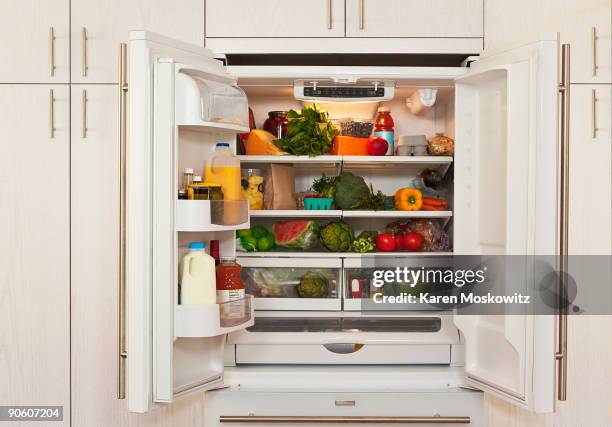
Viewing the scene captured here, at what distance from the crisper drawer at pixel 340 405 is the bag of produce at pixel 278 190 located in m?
0.65

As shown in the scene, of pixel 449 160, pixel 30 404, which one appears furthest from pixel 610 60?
pixel 30 404

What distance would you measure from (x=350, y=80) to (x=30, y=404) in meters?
1.48

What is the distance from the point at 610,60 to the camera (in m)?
2.02

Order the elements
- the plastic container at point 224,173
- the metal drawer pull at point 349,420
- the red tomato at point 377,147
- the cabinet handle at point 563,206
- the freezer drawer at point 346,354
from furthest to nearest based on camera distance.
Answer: the red tomato at point 377,147
the freezer drawer at point 346,354
the metal drawer pull at point 349,420
the plastic container at point 224,173
the cabinet handle at point 563,206

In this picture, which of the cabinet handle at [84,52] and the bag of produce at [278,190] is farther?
the bag of produce at [278,190]

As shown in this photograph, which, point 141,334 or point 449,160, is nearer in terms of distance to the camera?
point 141,334

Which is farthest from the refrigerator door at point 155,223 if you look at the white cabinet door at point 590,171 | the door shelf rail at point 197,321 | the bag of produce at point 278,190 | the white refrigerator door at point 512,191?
the white cabinet door at point 590,171

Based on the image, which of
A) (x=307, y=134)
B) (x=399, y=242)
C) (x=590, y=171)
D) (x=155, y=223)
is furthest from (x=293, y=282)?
(x=590, y=171)

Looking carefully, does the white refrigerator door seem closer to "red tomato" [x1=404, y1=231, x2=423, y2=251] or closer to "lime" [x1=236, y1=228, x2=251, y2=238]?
"red tomato" [x1=404, y1=231, x2=423, y2=251]

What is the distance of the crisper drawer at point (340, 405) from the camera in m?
2.08

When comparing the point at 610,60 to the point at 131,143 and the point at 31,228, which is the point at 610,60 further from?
the point at 31,228

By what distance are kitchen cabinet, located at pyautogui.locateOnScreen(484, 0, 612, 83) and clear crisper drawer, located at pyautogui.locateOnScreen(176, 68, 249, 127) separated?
829 mm

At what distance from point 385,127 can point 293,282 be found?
66 centimetres

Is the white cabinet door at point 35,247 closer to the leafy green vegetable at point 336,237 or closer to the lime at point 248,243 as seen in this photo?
the lime at point 248,243
